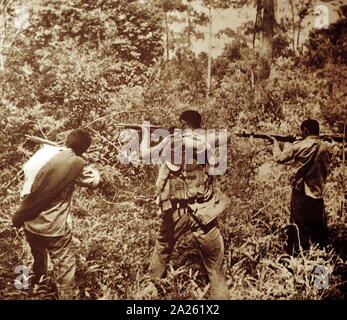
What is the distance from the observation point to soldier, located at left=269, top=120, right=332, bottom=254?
3.76 meters

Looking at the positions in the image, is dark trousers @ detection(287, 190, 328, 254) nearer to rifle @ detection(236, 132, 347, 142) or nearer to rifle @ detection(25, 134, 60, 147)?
rifle @ detection(236, 132, 347, 142)

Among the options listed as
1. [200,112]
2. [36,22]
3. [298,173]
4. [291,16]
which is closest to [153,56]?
[200,112]

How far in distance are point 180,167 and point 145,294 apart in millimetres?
1052

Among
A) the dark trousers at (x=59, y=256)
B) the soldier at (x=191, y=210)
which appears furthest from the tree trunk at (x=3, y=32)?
the soldier at (x=191, y=210)

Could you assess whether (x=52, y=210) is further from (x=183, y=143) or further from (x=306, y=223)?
(x=306, y=223)

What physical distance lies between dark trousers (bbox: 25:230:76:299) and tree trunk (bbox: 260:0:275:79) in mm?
2233

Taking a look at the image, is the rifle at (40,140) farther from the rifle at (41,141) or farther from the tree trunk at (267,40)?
the tree trunk at (267,40)

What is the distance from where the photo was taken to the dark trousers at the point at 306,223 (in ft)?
12.3

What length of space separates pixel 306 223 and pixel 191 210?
1.03m

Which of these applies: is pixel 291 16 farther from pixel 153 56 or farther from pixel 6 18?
pixel 6 18

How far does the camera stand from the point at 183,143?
3.58m

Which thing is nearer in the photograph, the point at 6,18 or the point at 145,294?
the point at 145,294

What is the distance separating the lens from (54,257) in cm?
327
